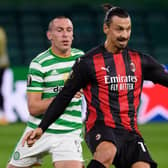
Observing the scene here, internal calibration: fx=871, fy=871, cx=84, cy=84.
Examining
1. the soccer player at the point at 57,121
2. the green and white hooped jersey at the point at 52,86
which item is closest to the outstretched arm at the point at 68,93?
the soccer player at the point at 57,121

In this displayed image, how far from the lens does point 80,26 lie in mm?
25516

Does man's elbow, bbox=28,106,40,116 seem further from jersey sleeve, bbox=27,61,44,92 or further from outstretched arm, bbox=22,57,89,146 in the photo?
outstretched arm, bbox=22,57,89,146

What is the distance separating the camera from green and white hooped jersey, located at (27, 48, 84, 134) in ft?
27.7

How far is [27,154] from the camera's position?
27.8ft

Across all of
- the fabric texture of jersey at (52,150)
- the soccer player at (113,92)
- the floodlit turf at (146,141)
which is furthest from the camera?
the floodlit turf at (146,141)

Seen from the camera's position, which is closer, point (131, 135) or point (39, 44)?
point (131, 135)

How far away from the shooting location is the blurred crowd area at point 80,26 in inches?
984

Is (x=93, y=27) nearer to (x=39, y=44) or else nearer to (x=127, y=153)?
(x=39, y=44)

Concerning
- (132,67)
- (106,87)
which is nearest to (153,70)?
(132,67)

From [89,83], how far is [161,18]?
18.8 m

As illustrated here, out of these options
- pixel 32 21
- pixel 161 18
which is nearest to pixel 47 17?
pixel 32 21

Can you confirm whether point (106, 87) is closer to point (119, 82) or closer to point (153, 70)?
point (119, 82)

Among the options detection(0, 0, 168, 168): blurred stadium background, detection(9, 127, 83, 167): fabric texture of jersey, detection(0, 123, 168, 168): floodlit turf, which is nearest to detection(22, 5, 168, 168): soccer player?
detection(9, 127, 83, 167): fabric texture of jersey

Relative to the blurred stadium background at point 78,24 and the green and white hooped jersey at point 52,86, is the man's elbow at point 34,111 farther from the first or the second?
the blurred stadium background at point 78,24
